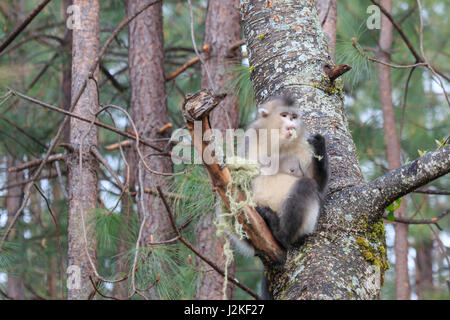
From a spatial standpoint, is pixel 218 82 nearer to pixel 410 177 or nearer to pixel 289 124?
pixel 289 124

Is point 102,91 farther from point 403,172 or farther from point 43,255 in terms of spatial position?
point 403,172

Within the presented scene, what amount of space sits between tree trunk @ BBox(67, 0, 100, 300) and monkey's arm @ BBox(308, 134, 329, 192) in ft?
7.92

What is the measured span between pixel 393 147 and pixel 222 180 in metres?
4.12

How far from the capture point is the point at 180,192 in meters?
3.98

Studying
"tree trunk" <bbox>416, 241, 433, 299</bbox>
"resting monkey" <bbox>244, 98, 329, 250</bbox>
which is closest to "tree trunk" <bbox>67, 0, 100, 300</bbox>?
"resting monkey" <bbox>244, 98, 329, 250</bbox>

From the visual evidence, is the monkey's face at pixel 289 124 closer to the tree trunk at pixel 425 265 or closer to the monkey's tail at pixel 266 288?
the monkey's tail at pixel 266 288

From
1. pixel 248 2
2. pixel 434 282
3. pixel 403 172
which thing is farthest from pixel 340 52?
pixel 434 282

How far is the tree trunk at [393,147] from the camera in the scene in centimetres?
573

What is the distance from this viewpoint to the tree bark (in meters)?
2.35

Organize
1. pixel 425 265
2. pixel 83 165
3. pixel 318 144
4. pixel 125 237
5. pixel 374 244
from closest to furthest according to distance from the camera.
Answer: pixel 374 244, pixel 318 144, pixel 83 165, pixel 125 237, pixel 425 265

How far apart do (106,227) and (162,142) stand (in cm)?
148

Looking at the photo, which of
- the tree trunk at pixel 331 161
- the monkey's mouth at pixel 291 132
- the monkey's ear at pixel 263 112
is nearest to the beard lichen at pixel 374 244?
the tree trunk at pixel 331 161

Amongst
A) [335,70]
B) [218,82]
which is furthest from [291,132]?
[218,82]

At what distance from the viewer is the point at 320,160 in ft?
8.98
